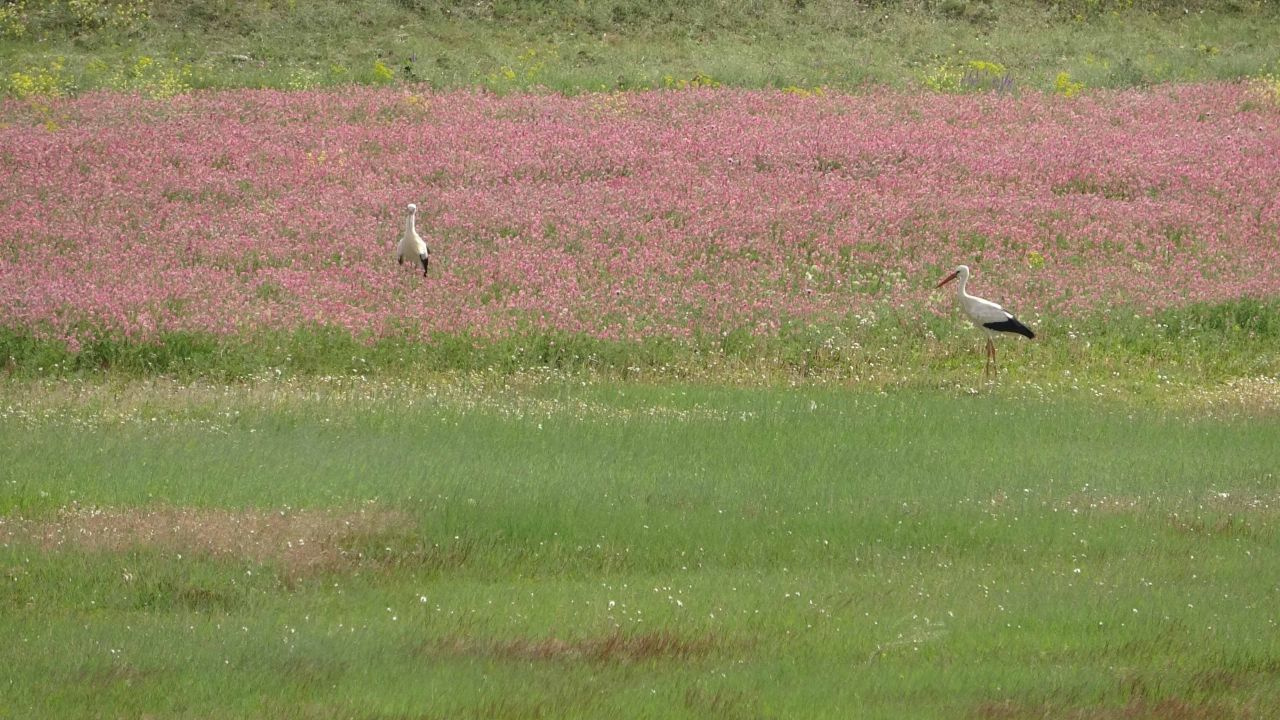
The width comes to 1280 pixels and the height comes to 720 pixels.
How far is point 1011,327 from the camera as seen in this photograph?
20.6 metres

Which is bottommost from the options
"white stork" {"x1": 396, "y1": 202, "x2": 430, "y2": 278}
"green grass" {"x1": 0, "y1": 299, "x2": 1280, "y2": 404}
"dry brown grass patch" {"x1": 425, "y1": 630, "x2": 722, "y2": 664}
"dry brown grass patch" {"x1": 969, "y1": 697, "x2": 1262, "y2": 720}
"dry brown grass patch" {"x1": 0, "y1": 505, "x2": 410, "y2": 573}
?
"green grass" {"x1": 0, "y1": 299, "x2": 1280, "y2": 404}

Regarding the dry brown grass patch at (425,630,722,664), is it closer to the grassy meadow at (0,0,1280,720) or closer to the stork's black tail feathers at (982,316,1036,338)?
the grassy meadow at (0,0,1280,720)

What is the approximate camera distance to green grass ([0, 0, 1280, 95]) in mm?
37688

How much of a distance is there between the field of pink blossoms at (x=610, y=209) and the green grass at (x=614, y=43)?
284 cm

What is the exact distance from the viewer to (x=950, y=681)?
912cm

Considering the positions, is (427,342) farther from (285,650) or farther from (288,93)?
(288,93)

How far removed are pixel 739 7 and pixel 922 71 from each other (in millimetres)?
7469

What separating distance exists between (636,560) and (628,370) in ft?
29.5

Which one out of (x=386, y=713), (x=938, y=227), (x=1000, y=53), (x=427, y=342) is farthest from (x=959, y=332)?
(x=1000, y=53)

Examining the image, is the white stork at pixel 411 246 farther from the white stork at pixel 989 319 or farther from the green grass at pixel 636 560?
the white stork at pixel 989 319

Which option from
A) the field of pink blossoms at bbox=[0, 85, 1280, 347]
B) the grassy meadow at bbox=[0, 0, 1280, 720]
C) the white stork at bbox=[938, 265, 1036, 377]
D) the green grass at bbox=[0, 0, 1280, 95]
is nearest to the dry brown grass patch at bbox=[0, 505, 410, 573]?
the grassy meadow at bbox=[0, 0, 1280, 720]

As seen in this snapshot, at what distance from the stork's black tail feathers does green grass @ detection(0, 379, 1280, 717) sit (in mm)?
2097

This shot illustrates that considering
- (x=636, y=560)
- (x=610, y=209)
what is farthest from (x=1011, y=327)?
(x=636, y=560)

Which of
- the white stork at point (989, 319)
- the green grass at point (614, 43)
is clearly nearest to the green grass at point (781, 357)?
the white stork at point (989, 319)
